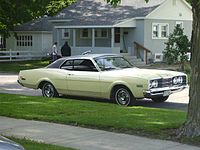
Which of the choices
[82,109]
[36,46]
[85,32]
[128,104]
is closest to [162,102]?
[128,104]

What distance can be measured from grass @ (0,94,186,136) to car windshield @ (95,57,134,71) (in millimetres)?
1841

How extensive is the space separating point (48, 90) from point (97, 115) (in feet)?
17.6

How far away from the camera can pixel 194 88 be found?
858cm

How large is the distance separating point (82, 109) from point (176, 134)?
3729 mm

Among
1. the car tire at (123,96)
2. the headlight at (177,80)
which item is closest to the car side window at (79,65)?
the car tire at (123,96)

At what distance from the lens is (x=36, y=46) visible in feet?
156

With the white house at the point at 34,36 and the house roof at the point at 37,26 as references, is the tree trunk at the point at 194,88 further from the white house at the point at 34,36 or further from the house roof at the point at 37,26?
the house roof at the point at 37,26

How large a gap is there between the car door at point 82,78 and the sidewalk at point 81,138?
14.6 ft

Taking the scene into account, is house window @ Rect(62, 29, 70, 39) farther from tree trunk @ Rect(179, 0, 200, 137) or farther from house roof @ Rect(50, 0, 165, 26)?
tree trunk @ Rect(179, 0, 200, 137)

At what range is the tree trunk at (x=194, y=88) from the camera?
8.39 meters

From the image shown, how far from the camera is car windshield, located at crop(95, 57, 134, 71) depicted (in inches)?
581

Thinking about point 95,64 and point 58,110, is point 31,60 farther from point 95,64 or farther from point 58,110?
point 58,110

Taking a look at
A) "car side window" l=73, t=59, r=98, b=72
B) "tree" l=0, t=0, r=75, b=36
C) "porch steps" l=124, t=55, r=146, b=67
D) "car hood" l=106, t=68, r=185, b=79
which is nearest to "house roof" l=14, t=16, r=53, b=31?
"tree" l=0, t=0, r=75, b=36

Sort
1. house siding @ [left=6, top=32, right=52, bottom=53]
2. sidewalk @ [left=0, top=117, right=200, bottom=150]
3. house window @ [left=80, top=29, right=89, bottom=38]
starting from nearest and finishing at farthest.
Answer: sidewalk @ [left=0, top=117, right=200, bottom=150], house window @ [left=80, top=29, right=89, bottom=38], house siding @ [left=6, top=32, right=52, bottom=53]
